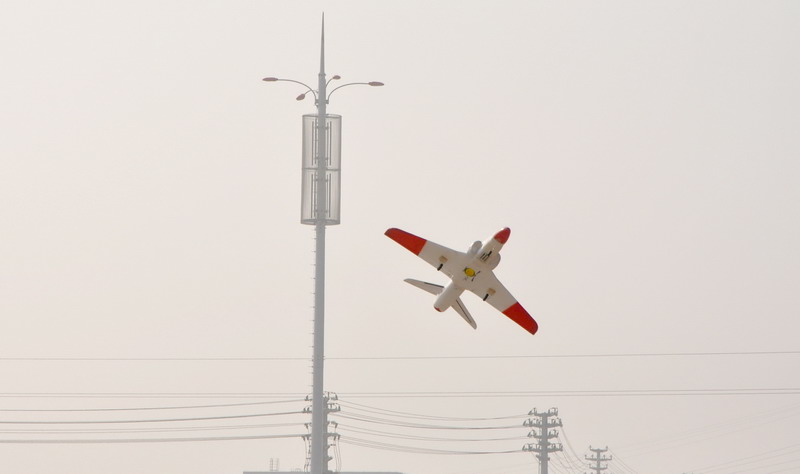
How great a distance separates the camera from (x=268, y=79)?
9181cm

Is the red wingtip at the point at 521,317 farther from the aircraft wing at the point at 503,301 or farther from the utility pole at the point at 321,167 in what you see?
the utility pole at the point at 321,167

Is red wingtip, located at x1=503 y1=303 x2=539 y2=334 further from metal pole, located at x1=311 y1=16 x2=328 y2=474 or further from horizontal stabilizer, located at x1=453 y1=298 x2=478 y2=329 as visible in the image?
metal pole, located at x1=311 y1=16 x2=328 y2=474

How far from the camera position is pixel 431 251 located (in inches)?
3024

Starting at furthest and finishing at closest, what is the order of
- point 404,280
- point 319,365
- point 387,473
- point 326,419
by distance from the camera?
point 387,473, point 326,419, point 319,365, point 404,280

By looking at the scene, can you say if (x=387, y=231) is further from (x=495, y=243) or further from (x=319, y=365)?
(x=319, y=365)

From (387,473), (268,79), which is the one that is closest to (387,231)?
(268,79)

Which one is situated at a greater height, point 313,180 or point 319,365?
point 313,180

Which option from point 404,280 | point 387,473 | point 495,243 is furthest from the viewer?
point 387,473

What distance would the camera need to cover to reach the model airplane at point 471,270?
7519cm

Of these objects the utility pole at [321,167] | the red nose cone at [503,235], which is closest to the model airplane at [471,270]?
the red nose cone at [503,235]

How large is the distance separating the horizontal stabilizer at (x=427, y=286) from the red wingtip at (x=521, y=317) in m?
3.74

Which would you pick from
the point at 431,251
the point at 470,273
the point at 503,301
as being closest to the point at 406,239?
the point at 431,251

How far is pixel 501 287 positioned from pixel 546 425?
3721 inches

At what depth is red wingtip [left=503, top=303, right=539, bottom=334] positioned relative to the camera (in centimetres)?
7981
